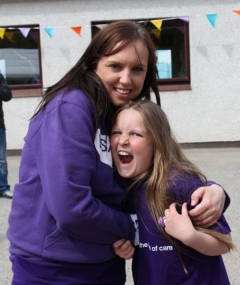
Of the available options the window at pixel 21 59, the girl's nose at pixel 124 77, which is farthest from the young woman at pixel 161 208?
the window at pixel 21 59

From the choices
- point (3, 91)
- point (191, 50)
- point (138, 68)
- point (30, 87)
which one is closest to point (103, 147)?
point (138, 68)

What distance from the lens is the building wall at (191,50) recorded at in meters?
9.52

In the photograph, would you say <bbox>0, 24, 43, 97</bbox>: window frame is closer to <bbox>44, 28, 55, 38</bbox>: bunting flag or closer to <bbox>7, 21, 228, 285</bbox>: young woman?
<bbox>44, 28, 55, 38</bbox>: bunting flag

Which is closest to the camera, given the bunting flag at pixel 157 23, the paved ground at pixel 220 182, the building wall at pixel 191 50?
the paved ground at pixel 220 182

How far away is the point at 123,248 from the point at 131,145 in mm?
379

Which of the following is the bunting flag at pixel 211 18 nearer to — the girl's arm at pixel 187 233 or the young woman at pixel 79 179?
the young woman at pixel 79 179

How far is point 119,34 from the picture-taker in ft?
5.98

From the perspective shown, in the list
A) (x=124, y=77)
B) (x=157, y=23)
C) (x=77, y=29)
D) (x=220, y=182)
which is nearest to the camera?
(x=124, y=77)

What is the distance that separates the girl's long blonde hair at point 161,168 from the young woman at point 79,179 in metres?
0.10

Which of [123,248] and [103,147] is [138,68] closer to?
[103,147]

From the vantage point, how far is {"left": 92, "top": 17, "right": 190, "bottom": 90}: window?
31.9ft

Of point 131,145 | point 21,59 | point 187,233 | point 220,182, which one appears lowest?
point 220,182

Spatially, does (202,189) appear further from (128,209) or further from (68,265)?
(68,265)

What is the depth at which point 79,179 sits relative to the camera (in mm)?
1595
